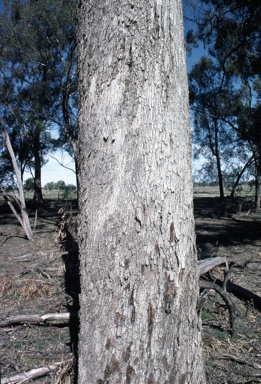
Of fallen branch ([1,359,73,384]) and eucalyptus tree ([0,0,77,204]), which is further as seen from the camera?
eucalyptus tree ([0,0,77,204])

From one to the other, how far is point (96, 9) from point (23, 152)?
71.2 ft

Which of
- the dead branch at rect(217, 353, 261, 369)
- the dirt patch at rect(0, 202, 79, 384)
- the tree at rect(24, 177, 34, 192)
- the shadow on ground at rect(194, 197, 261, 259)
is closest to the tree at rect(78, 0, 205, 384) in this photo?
the dirt patch at rect(0, 202, 79, 384)

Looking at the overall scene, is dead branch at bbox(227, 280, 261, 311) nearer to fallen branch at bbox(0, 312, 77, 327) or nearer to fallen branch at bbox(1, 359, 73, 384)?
fallen branch at bbox(0, 312, 77, 327)

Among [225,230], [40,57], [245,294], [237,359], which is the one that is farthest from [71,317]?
[40,57]

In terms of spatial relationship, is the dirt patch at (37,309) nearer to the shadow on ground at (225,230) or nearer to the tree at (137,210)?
the tree at (137,210)

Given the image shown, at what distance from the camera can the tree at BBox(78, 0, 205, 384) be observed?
1810 mm

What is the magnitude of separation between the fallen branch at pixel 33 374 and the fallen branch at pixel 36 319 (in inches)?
Answer: 35.0

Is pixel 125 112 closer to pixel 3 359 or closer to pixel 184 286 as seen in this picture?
pixel 184 286

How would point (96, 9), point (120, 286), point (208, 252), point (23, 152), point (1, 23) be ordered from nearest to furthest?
point (120, 286) < point (96, 9) < point (208, 252) < point (1, 23) < point (23, 152)

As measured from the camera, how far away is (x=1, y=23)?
16.9 m

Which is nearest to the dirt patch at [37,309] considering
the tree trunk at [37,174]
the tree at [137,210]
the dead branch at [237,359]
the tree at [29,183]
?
the tree at [137,210]

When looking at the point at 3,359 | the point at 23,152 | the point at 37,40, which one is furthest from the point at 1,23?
the point at 3,359

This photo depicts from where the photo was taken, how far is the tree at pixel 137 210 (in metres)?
1.81

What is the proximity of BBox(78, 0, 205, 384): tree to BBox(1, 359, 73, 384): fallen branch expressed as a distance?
2.85 ft
